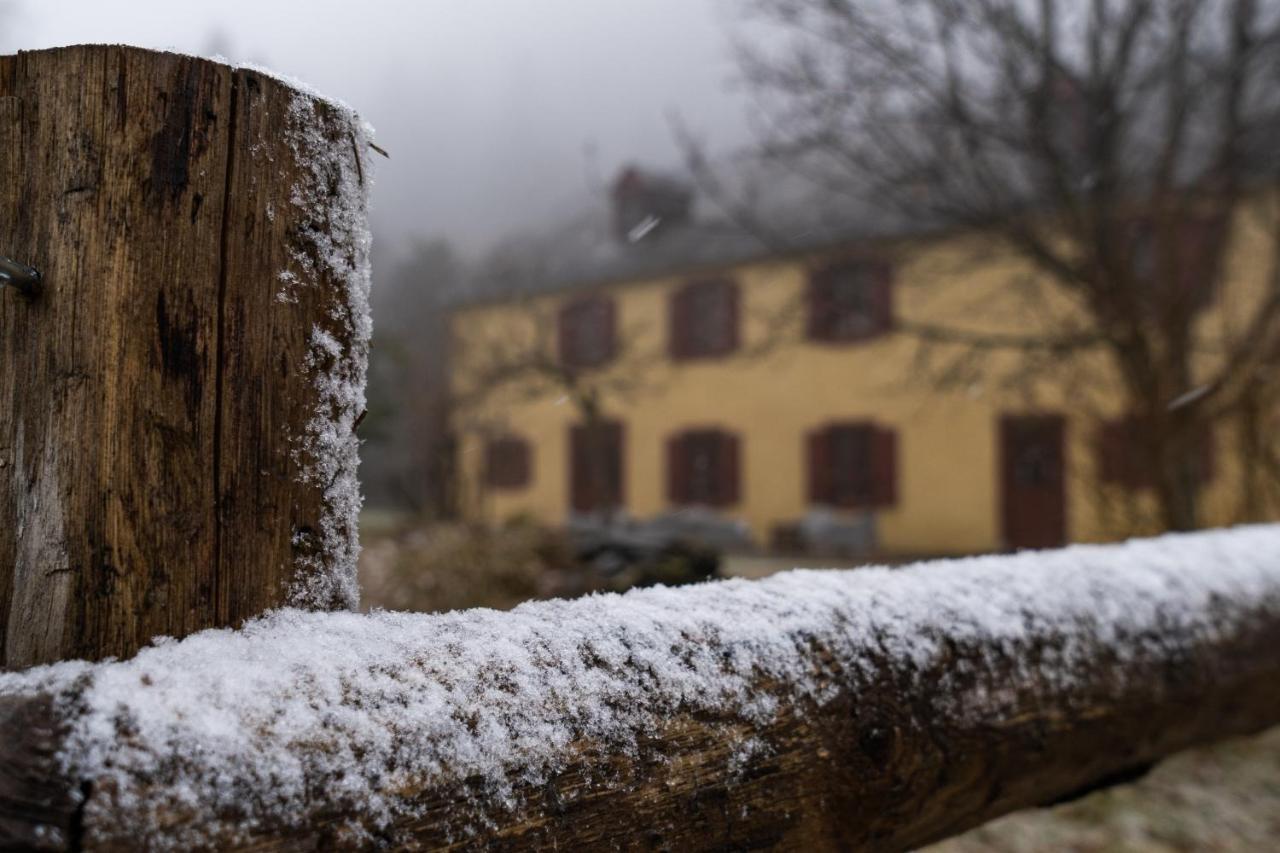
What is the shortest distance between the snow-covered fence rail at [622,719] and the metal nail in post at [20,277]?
1.23 ft

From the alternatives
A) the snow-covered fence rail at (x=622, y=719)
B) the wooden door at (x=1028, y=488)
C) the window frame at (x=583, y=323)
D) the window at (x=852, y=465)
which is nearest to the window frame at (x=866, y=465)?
the window at (x=852, y=465)

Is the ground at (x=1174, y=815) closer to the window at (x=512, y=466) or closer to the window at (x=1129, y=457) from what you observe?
the window at (x=1129, y=457)

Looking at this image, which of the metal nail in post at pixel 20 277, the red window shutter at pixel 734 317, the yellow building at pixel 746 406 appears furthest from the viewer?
the red window shutter at pixel 734 317

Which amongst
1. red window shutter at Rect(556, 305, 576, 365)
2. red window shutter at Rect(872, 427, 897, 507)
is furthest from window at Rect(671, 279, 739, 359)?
red window shutter at Rect(872, 427, 897, 507)

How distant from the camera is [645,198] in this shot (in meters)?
16.5

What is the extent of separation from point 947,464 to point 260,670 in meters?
12.4

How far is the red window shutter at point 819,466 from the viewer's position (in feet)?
44.0

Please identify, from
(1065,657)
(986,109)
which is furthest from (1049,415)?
(1065,657)

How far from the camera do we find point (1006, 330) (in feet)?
38.4

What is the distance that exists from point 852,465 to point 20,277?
12.9 metres

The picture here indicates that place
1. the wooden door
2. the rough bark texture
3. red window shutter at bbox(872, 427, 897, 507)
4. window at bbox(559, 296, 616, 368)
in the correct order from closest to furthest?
1. the rough bark texture
2. the wooden door
3. red window shutter at bbox(872, 427, 897, 507)
4. window at bbox(559, 296, 616, 368)

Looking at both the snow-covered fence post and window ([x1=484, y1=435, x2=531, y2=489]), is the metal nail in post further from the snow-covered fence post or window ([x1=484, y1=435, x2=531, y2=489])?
window ([x1=484, y1=435, x2=531, y2=489])

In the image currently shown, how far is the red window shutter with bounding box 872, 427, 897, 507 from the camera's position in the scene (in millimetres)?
12844

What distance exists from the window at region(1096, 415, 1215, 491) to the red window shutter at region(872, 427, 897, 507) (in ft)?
24.6
